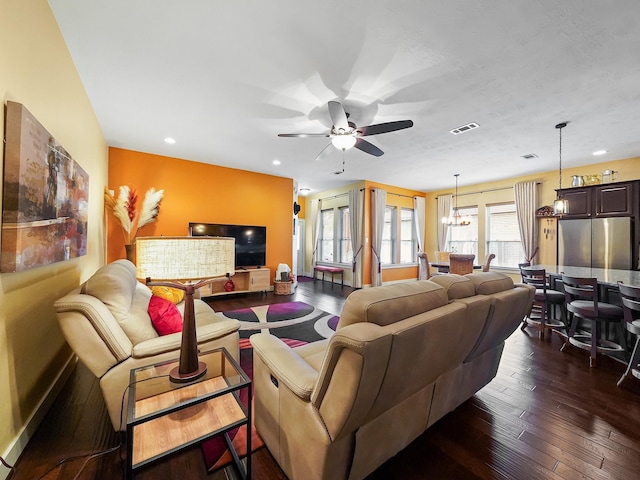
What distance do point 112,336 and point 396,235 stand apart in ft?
22.8

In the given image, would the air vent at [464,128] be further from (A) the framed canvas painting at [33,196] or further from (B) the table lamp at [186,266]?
(A) the framed canvas painting at [33,196]

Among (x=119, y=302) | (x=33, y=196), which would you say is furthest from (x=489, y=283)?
(x=33, y=196)

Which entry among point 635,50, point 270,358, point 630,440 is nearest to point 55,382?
point 270,358

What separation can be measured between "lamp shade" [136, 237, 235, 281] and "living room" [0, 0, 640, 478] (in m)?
0.77

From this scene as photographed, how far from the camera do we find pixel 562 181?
526cm

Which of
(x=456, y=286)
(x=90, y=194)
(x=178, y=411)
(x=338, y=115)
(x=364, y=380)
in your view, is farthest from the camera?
(x=90, y=194)

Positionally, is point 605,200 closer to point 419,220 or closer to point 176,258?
point 419,220

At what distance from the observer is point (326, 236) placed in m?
8.23

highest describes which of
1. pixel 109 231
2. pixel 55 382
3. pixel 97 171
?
pixel 97 171

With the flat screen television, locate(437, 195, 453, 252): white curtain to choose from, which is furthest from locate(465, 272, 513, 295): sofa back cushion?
locate(437, 195, 453, 252): white curtain

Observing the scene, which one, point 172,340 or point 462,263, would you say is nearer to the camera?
point 172,340

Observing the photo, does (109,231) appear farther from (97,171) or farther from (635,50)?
(635,50)

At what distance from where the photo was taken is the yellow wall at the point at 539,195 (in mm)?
4641

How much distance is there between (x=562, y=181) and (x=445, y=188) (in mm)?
2476
